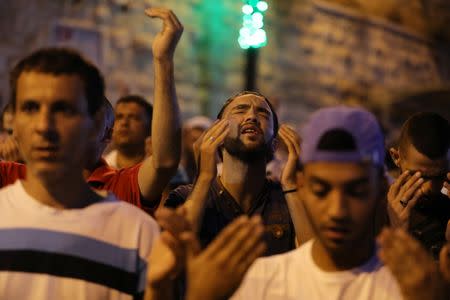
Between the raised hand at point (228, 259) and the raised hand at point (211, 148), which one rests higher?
the raised hand at point (211, 148)

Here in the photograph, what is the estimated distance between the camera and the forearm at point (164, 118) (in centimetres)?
358

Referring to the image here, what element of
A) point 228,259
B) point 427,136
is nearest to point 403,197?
point 427,136

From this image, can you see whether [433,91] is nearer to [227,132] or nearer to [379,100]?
[379,100]

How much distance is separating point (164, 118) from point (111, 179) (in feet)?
1.77

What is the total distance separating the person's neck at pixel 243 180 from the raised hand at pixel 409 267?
73.3 inches

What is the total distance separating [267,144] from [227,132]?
45 centimetres

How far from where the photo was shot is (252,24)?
5246 mm

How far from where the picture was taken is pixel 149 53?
9773 mm

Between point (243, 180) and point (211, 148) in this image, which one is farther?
→ point (243, 180)

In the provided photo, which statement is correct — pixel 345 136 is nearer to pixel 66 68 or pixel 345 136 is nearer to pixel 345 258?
pixel 345 258

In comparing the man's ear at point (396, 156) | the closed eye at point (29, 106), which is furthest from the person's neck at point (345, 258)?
the man's ear at point (396, 156)

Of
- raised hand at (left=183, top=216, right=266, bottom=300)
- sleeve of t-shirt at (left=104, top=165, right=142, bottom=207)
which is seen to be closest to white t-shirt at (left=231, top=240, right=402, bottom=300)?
raised hand at (left=183, top=216, right=266, bottom=300)

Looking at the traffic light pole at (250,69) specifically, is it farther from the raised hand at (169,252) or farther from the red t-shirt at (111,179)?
the raised hand at (169,252)

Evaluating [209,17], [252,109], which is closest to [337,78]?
[209,17]
